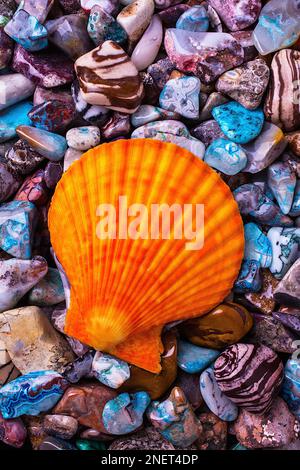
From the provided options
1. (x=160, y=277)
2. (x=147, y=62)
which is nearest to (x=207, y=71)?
(x=147, y=62)

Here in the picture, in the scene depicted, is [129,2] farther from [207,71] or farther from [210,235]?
[210,235]

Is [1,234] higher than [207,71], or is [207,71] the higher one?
[207,71]

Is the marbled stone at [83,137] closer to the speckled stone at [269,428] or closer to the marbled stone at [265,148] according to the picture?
the marbled stone at [265,148]

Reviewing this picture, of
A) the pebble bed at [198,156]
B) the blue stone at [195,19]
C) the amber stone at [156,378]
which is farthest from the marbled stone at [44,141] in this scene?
the amber stone at [156,378]

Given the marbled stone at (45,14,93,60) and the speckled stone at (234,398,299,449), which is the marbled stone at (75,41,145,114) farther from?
the speckled stone at (234,398,299,449)

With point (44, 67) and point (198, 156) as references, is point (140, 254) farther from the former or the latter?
point (44, 67)

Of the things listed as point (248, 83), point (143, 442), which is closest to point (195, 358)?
point (143, 442)

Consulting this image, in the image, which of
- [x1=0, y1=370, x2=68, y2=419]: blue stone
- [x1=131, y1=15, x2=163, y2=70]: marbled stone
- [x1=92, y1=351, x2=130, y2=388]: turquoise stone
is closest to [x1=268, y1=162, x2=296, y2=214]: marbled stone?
[x1=131, y1=15, x2=163, y2=70]: marbled stone
